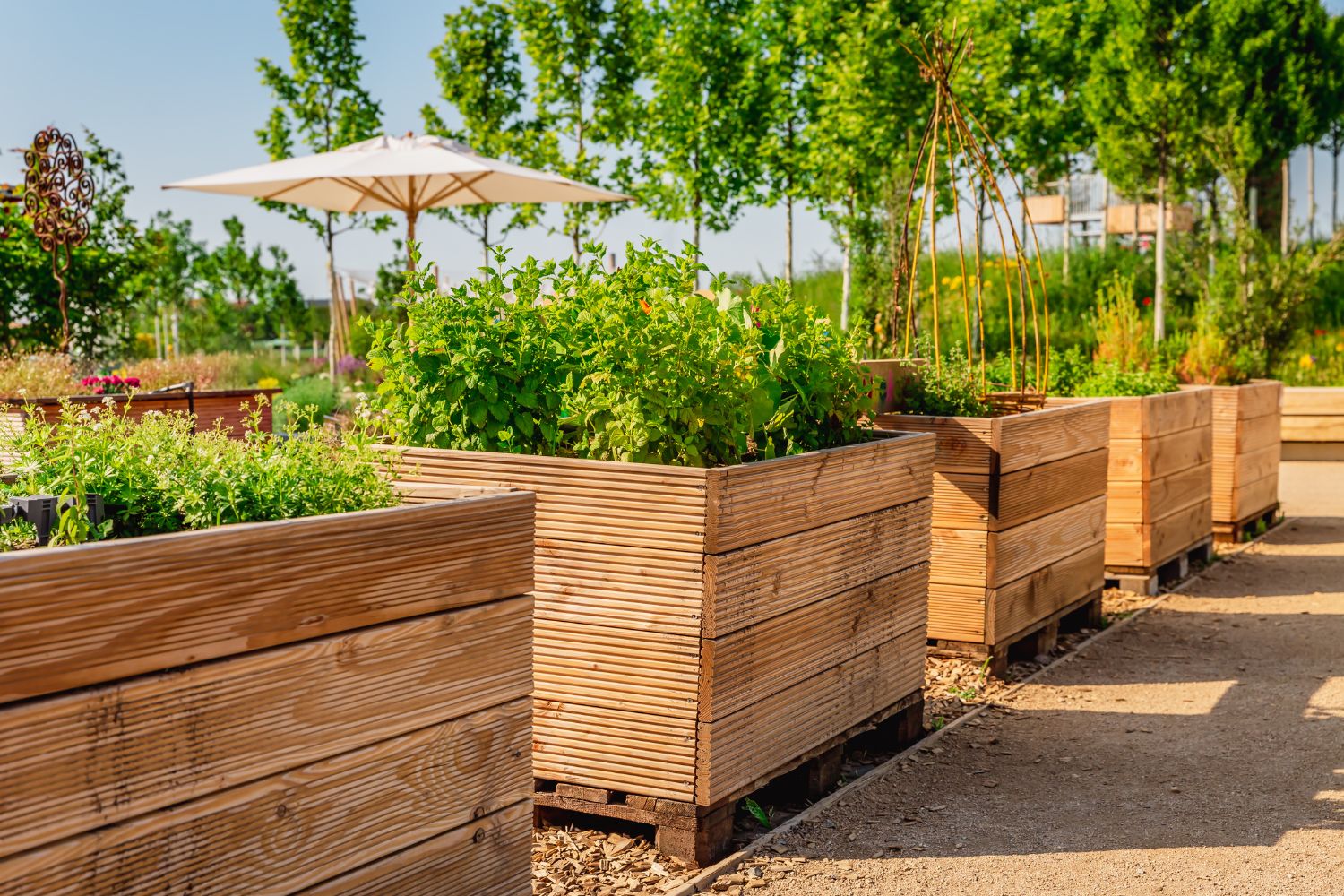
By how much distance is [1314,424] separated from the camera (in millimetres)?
11164

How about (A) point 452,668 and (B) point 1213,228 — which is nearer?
(A) point 452,668

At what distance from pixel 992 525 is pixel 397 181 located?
7.43 meters

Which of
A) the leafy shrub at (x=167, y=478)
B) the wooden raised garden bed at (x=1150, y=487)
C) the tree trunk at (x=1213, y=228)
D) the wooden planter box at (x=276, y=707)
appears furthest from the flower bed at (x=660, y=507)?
the tree trunk at (x=1213, y=228)

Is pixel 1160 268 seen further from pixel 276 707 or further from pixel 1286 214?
pixel 276 707

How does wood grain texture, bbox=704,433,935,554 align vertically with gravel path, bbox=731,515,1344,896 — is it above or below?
above

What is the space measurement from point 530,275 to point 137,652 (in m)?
1.80

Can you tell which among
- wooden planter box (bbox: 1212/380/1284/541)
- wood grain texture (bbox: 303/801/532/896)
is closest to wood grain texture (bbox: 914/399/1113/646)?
wood grain texture (bbox: 303/801/532/896)

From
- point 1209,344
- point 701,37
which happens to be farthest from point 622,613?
point 701,37

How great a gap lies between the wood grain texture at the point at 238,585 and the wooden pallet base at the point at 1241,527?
6823mm

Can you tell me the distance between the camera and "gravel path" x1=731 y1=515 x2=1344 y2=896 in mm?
3123

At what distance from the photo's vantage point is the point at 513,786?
8.30 ft

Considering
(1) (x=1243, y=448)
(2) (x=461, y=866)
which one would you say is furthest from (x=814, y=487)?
(1) (x=1243, y=448)

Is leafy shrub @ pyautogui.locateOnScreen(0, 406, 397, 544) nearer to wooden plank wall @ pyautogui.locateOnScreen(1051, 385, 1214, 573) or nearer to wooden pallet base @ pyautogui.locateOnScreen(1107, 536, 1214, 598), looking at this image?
wooden plank wall @ pyautogui.locateOnScreen(1051, 385, 1214, 573)

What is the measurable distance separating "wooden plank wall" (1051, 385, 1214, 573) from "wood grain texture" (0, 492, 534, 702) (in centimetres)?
440
